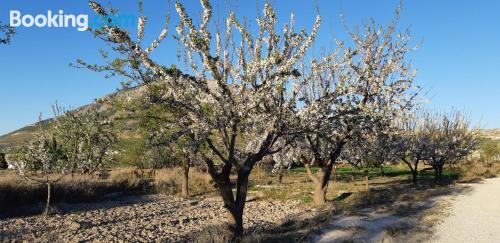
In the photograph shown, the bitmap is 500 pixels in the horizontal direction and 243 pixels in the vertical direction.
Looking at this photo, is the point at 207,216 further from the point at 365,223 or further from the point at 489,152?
the point at 489,152

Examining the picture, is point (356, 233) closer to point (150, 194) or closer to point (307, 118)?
point (307, 118)

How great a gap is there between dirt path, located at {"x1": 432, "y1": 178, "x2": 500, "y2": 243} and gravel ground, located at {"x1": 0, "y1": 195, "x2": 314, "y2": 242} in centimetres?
701

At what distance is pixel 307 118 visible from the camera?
1265cm

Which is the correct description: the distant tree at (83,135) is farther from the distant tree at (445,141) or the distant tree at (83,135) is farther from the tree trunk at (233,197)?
the distant tree at (445,141)

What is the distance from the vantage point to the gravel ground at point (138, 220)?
16.7 meters

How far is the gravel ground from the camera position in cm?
1673

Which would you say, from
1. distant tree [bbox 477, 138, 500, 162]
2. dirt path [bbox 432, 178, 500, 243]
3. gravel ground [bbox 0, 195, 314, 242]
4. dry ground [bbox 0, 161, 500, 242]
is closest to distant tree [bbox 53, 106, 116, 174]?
dry ground [bbox 0, 161, 500, 242]

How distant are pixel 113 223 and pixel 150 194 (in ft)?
43.7

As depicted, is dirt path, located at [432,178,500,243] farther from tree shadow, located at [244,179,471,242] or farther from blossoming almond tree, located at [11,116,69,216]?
blossoming almond tree, located at [11,116,69,216]

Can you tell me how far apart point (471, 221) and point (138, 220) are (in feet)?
48.1

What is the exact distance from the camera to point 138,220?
21406mm

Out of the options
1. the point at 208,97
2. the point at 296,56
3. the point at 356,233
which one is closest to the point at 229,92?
the point at 208,97

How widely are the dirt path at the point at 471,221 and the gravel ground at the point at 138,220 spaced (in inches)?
276

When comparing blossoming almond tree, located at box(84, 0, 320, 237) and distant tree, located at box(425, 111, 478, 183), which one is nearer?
blossoming almond tree, located at box(84, 0, 320, 237)
